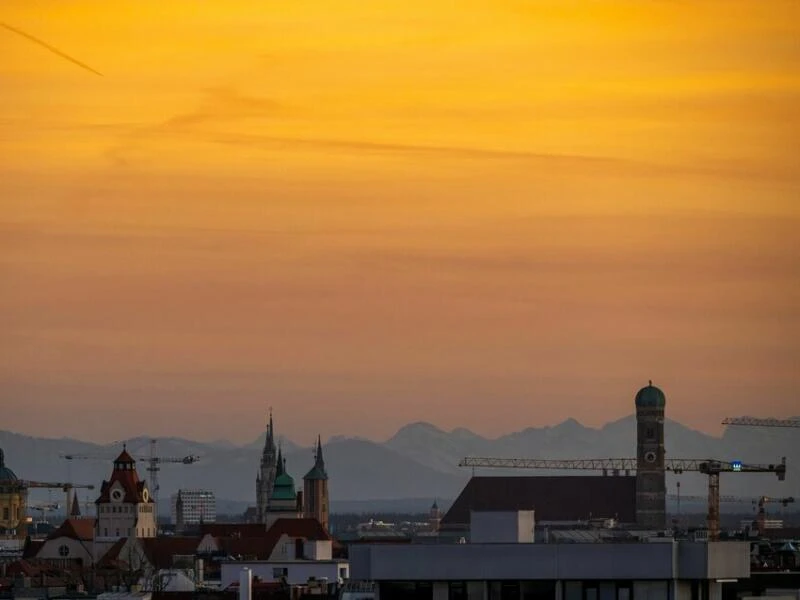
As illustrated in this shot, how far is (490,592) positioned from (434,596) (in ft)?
4.25

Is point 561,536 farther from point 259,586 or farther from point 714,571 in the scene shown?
point 259,586

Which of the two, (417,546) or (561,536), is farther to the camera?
(561,536)

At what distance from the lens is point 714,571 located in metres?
57.4

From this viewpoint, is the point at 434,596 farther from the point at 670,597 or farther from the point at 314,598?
the point at 314,598

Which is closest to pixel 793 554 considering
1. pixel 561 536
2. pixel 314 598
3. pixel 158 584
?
pixel 314 598

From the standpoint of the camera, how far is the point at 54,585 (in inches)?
6585

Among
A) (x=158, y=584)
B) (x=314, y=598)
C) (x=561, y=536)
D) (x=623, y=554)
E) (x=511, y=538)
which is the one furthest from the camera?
(x=158, y=584)

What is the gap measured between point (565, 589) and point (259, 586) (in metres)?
86.7

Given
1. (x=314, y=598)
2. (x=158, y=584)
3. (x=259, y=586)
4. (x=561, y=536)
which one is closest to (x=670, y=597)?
(x=561, y=536)

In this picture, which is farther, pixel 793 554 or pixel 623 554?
pixel 793 554

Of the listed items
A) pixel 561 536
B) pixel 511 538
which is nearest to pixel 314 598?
pixel 561 536

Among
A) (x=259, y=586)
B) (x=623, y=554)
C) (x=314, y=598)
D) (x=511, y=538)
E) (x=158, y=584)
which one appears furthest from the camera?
(x=158, y=584)

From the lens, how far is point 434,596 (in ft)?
190

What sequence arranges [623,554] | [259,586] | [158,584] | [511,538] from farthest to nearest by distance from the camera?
[158,584] < [259,586] < [511,538] < [623,554]
